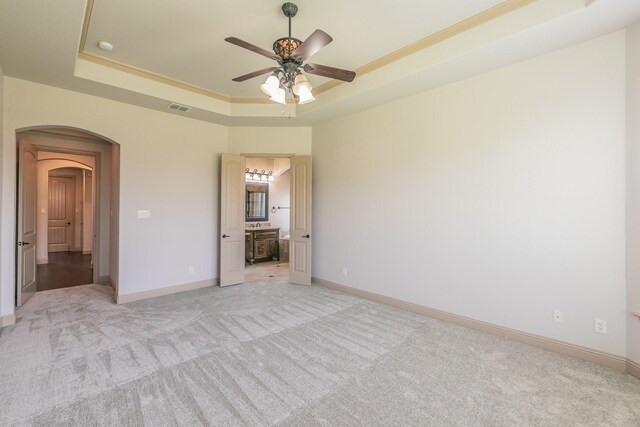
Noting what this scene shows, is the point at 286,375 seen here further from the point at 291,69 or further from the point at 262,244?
the point at 262,244

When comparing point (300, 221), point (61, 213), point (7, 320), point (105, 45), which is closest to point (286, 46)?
point (105, 45)

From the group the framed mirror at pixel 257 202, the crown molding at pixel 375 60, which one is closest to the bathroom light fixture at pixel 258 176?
the framed mirror at pixel 257 202

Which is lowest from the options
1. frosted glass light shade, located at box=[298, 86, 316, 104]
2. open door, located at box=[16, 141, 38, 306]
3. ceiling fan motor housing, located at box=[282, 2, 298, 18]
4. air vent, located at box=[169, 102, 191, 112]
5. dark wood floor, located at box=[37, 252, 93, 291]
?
dark wood floor, located at box=[37, 252, 93, 291]

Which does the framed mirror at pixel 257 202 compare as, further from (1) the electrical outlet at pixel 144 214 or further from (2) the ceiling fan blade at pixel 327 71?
(2) the ceiling fan blade at pixel 327 71

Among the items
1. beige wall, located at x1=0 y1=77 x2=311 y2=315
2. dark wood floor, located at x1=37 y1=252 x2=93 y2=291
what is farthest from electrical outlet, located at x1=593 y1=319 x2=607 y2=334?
dark wood floor, located at x1=37 y1=252 x2=93 y2=291

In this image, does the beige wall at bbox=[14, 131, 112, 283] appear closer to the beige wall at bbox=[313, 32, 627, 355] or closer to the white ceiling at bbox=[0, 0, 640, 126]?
the white ceiling at bbox=[0, 0, 640, 126]

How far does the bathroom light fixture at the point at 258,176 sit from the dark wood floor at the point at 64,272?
3.94 m

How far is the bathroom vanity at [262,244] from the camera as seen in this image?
7.02m

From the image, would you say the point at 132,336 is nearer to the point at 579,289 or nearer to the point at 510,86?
the point at 579,289

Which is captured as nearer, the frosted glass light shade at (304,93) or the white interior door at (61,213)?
the frosted glass light shade at (304,93)

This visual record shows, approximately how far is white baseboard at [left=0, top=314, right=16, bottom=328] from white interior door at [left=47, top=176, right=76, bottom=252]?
284 inches

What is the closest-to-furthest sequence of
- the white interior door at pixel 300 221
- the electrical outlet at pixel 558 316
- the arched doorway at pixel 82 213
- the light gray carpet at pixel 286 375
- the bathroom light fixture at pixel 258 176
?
the light gray carpet at pixel 286 375 < the electrical outlet at pixel 558 316 < the arched doorway at pixel 82 213 < the white interior door at pixel 300 221 < the bathroom light fixture at pixel 258 176

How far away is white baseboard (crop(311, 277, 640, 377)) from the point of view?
8.25 feet

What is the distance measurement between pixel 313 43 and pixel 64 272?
7276 millimetres
